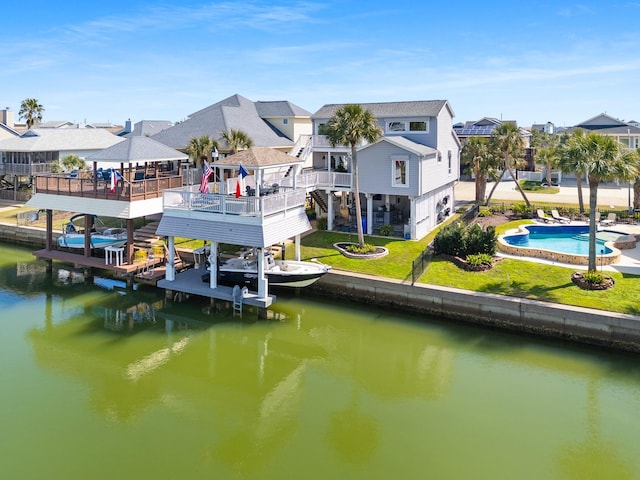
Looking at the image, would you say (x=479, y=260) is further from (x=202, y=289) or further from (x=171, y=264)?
(x=171, y=264)

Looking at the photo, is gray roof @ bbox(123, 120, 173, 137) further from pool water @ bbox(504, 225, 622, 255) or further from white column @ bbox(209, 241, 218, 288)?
pool water @ bbox(504, 225, 622, 255)

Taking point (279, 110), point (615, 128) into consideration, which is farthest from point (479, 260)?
point (615, 128)

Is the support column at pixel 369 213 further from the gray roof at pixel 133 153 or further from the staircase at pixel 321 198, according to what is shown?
the gray roof at pixel 133 153

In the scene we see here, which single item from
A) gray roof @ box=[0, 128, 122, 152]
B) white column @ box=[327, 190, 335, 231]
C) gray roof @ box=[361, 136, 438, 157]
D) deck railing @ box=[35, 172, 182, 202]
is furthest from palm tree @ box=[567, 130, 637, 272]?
gray roof @ box=[0, 128, 122, 152]

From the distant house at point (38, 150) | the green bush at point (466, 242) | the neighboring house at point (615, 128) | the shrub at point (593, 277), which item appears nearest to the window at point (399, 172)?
the green bush at point (466, 242)

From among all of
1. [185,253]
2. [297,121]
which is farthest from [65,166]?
[185,253]

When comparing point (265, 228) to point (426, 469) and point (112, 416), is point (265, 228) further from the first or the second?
point (426, 469)
